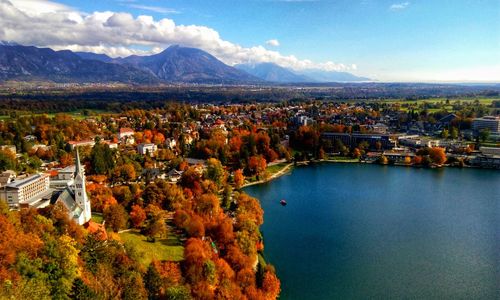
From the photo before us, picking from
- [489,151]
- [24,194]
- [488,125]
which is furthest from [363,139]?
[24,194]

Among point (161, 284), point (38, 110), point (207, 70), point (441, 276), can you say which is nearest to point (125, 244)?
point (161, 284)

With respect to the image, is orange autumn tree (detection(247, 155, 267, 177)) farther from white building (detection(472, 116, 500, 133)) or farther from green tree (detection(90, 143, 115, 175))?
white building (detection(472, 116, 500, 133))

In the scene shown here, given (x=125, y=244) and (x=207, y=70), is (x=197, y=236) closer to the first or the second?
(x=125, y=244)

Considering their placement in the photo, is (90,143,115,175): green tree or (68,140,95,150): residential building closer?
(90,143,115,175): green tree

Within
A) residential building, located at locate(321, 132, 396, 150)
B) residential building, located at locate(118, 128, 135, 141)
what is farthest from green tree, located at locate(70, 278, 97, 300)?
residential building, located at locate(321, 132, 396, 150)

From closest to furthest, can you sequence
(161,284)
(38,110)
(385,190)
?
(161,284)
(385,190)
(38,110)

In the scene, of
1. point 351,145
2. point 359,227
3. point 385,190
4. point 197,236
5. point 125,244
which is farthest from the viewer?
point 351,145
